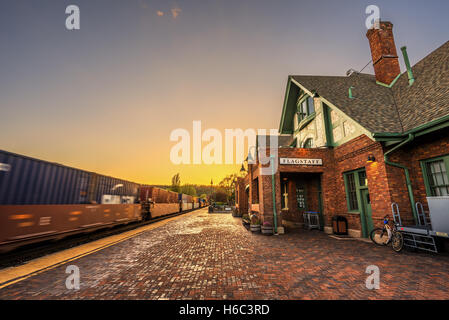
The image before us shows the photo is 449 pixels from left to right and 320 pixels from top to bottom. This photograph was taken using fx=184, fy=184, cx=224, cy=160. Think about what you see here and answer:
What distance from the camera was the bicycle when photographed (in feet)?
20.5

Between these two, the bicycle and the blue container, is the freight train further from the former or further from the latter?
the bicycle

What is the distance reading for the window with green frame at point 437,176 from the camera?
6.50 metres

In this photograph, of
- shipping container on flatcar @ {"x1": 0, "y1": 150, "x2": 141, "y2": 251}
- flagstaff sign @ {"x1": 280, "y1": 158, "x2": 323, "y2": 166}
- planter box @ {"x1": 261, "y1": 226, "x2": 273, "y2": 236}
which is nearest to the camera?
shipping container on flatcar @ {"x1": 0, "y1": 150, "x2": 141, "y2": 251}

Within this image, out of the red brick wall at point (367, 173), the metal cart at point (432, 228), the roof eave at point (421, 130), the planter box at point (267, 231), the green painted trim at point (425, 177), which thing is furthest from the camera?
the planter box at point (267, 231)

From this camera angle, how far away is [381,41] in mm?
10719

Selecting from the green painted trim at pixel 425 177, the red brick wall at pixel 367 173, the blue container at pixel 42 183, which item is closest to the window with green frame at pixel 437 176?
the green painted trim at pixel 425 177

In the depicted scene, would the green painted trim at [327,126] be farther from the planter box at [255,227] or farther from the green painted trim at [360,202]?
the planter box at [255,227]

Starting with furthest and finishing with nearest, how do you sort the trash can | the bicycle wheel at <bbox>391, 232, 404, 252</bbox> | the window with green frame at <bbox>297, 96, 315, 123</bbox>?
the window with green frame at <bbox>297, 96, 315, 123</bbox> → the trash can → the bicycle wheel at <bbox>391, 232, 404, 252</bbox>

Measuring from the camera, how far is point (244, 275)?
440cm

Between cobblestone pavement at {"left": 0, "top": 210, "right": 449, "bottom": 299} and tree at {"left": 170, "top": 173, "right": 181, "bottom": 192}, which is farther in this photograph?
tree at {"left": 170, "top": 173, "right": 181, "bottom": 192}

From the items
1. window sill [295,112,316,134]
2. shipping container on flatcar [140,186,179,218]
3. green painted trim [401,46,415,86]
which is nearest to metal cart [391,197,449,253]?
green painted trim [401,46,415,86]

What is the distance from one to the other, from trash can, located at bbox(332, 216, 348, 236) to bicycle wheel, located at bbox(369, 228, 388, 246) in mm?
1792

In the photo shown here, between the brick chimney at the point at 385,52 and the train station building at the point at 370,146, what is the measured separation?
0.05 m
